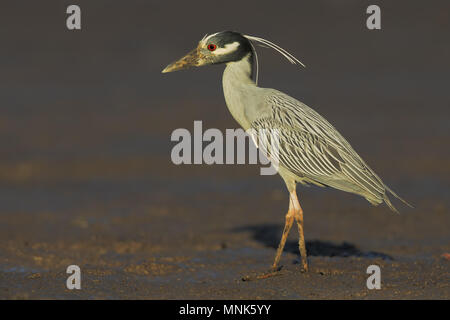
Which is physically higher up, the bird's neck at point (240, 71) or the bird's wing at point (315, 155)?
the bird's neck at point (240, 71)

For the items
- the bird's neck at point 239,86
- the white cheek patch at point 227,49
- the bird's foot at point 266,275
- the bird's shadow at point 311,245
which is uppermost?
the white cheek patch at point 227,49

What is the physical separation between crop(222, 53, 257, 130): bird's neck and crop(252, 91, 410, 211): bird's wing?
9.5 inches

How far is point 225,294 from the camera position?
7.54 m

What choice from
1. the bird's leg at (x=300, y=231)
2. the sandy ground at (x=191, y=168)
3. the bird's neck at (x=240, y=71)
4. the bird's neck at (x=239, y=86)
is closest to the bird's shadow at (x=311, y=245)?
the sandy ground at (x=191, y=168)

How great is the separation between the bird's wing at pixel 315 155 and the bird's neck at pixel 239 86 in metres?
0.24

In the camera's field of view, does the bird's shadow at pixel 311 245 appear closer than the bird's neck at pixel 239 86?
No

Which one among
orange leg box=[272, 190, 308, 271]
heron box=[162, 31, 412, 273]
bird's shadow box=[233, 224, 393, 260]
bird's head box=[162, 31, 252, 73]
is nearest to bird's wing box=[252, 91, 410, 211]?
heron box=[162, 31, 412, 273]

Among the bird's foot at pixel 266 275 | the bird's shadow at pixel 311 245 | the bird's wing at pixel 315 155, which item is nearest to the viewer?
the bird's wing at pixel 315 155

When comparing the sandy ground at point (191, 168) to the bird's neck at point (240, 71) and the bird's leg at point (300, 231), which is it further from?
the bird's neck at point (240, 71)

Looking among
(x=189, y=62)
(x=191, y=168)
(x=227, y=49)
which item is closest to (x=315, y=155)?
(x=227, y=49)

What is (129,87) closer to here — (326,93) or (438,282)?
(326,93)

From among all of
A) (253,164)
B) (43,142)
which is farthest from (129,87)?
(253,164)

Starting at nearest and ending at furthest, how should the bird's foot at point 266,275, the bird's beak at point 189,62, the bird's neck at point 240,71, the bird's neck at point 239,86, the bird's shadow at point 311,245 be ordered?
the bird's foot at point 266,275
the bird's neck at point 239,86
the bird's neck at point 240,71
the bird's beak at point 189,62
the bird's shadow at point 311,245

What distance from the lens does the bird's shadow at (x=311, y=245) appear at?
9539 mm
